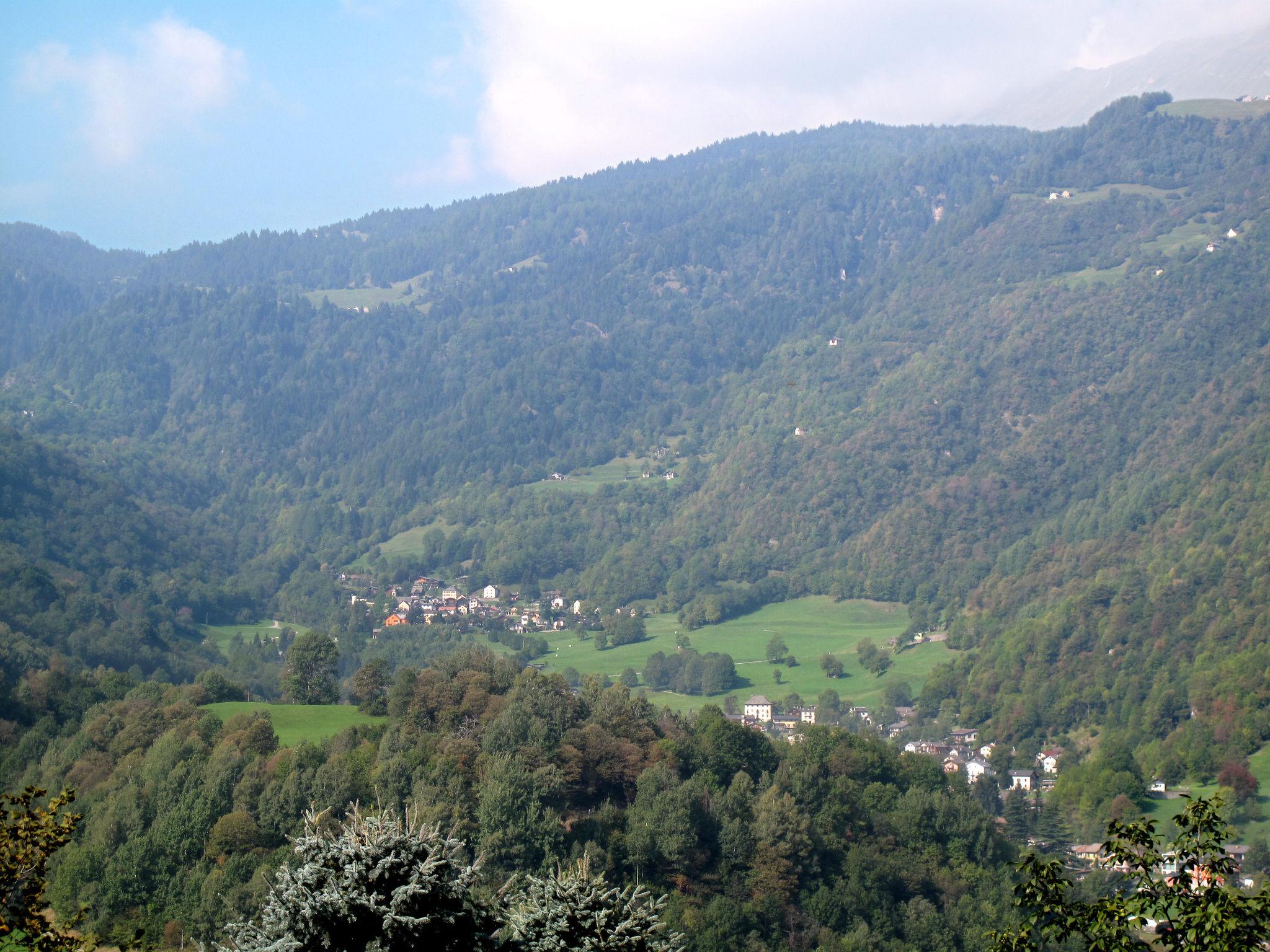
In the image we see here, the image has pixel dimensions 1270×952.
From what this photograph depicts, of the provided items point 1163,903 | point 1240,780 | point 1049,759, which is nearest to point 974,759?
point 1049,759

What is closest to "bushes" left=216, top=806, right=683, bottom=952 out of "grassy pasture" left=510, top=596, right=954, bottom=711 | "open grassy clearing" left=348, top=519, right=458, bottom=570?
"grassy pasture" left=510, top=596, right=954, bottom=711

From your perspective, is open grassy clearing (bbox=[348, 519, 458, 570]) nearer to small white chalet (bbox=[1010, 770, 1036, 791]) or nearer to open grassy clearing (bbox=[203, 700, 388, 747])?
small white chalet (bbox=[1010, 770, 1036, 791])

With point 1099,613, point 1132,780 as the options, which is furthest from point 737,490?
point 1132,780

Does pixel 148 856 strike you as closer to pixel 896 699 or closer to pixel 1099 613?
pixel 896 699

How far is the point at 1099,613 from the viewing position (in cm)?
11456

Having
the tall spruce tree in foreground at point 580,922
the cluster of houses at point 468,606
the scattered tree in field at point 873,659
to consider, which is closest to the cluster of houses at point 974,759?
the scattered tree in field at point 873,659

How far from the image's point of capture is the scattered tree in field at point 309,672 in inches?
2362

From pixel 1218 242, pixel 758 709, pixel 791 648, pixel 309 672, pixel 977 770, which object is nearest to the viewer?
pixel 309 672

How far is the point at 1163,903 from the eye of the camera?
1276 centimetres

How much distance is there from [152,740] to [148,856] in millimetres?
11623

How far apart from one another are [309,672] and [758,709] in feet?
176

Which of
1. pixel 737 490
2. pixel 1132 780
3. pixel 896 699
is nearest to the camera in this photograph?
pixel 1132 780

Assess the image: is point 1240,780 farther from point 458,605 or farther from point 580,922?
point 458,605

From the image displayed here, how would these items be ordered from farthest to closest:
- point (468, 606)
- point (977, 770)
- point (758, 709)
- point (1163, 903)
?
point (468, 606) < point (758, 709) < point (977, 770) < point (1163, 903)
